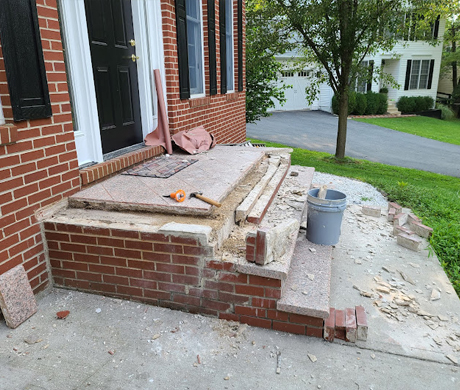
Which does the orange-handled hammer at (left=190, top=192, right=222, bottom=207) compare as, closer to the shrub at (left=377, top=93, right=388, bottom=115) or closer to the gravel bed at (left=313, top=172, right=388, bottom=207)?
the gravel bed at (left=313, top=172, right=388, bottom=207)

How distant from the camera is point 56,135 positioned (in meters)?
2.85

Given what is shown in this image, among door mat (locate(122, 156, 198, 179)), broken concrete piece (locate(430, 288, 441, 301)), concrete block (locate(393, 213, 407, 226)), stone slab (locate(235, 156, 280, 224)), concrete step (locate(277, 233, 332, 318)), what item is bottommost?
broken concrete piece (locate(430, 288, 441, 301))

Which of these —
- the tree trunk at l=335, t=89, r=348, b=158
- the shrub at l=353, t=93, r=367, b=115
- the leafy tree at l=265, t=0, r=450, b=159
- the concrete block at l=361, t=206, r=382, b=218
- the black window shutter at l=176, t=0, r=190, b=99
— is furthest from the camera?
the shrub at l=353, t=93, r=367, b=115

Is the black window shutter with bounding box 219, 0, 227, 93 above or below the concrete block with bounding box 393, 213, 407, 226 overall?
above

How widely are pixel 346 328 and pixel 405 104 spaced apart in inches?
934

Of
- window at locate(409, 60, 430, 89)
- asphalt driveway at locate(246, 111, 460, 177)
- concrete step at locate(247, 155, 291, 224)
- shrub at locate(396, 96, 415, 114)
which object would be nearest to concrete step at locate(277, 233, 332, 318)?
concrete step at locate(247, 155, 291, 224)

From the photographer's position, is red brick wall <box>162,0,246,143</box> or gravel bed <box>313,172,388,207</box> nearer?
red brick wall <box>162,0,246,143</box>

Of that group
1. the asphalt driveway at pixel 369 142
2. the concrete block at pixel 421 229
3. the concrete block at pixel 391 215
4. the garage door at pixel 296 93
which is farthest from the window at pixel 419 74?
the concrete block at pixel 421 229

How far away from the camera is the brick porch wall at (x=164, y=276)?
2494 mm

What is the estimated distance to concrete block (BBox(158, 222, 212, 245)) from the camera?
2480 millimetres

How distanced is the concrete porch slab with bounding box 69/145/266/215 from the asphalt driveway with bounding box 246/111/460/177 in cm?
831

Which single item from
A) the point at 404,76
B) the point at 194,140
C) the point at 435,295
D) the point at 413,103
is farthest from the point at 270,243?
the point at 404,76

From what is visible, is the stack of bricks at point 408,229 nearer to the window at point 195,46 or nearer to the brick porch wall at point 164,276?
the brick porch wall at point 164,276

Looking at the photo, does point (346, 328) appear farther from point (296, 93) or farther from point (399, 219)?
point (296, 93)
